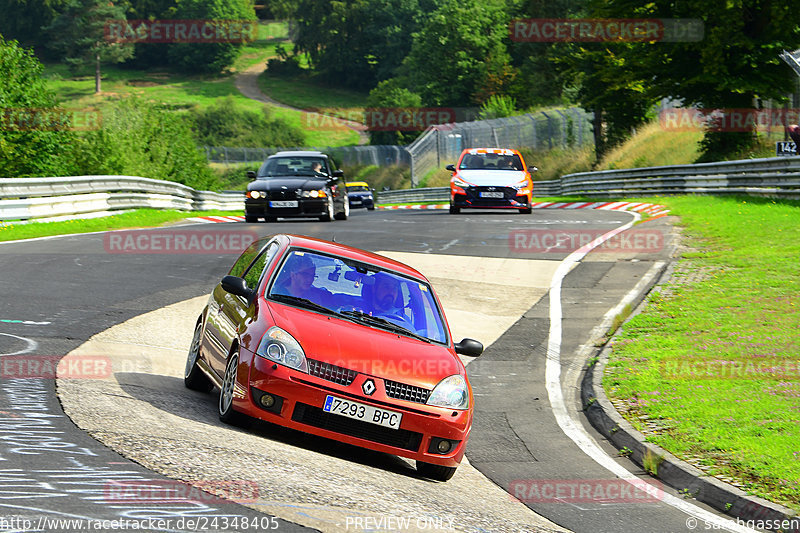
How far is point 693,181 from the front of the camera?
30.4 m

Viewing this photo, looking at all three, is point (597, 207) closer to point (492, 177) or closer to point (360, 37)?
point (492, 177)

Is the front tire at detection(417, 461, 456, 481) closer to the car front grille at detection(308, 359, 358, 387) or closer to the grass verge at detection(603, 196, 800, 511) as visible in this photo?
the car front grille at detection(308, 359, 358, 387)

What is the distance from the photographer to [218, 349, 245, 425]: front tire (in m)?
7.30

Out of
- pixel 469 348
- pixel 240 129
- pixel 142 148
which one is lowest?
pixel 469 348

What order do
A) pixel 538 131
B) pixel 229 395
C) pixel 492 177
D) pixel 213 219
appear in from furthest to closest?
pixel 538 131
pixel 213 219
pixel 492 177
pixel 229 395

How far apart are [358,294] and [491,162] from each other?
796 inches

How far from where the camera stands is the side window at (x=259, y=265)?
8330 millimetres

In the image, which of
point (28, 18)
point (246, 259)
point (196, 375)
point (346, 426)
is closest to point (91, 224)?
point (246, 259)

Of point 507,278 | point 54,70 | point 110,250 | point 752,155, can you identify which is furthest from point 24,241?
point 54,70

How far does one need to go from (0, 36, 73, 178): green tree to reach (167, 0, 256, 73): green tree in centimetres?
12511

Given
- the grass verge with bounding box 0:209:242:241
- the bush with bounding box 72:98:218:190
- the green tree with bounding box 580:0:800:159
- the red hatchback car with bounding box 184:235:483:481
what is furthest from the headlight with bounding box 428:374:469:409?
the green tree with bounding box 580:0:800:159

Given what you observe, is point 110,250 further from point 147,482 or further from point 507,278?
point 147,482

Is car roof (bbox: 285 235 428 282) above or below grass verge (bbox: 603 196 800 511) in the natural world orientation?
above

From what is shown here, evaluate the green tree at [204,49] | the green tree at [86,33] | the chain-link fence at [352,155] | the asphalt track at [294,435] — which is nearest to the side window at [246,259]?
the asphalt track at [294,435]
